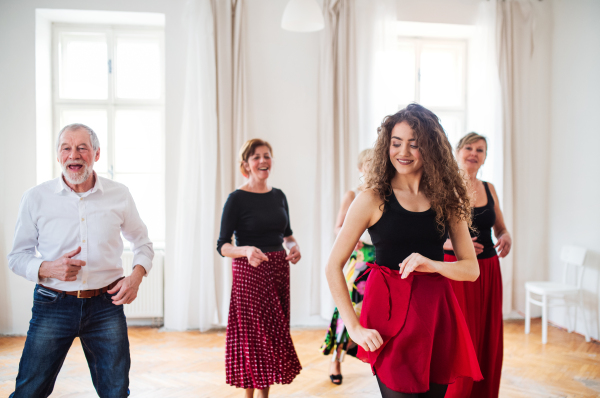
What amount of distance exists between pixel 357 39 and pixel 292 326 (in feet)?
10.4

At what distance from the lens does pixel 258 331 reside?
2.48 meters

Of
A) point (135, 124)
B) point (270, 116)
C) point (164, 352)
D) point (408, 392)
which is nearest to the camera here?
point (408, 392)

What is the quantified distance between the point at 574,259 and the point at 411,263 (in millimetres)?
3663

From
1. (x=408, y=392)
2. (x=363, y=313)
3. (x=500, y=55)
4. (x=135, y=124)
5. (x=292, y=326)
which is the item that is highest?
(x=500, y=55)

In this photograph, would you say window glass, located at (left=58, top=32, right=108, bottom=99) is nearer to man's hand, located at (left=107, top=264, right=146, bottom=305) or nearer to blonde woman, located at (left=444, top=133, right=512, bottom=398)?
man's hand, located at (left=107, top=264, right=146, bottom=305)

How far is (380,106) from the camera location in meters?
4.34

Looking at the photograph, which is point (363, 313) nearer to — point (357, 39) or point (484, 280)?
point (484, 280)

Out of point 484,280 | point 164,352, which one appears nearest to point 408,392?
point 484,280

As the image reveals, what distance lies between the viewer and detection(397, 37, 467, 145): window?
4930 millimetres

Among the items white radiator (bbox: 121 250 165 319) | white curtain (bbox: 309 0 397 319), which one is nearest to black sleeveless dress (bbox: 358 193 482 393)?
white curtain (bbox: 309 0 397 319)

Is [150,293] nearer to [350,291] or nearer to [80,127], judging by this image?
[350,291]

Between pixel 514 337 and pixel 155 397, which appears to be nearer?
pixel 155 397

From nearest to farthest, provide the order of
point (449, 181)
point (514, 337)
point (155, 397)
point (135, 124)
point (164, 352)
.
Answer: point (449, 181) < point (155, 397) < point (164, 352) < point (514, 337) < point (135, 124)

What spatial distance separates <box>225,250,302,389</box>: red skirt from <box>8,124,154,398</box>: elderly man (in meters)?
0.71
